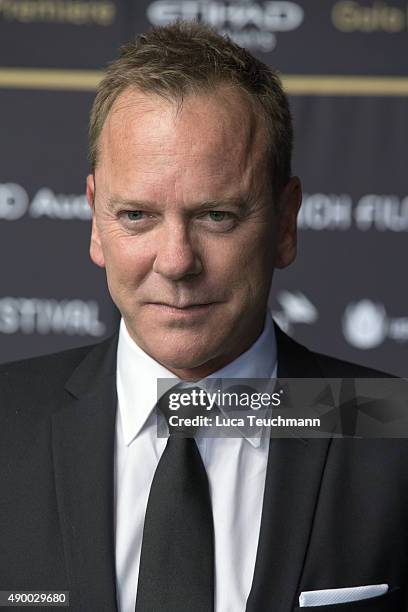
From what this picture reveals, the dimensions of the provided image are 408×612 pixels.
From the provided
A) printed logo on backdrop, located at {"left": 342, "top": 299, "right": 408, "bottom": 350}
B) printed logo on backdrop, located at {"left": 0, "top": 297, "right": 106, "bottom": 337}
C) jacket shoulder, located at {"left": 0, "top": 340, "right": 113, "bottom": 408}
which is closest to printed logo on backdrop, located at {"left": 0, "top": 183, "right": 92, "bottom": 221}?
printed logo on backdrop, located at {"left": 0, "top": 297, "right": 106, "bottom": 337}

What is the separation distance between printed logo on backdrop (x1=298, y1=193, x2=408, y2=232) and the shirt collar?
1.31 metres

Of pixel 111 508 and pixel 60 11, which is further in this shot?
pixel 60 11

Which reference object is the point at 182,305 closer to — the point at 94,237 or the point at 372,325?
the point at 94,237

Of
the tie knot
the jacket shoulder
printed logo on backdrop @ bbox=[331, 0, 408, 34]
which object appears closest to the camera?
the tie knot

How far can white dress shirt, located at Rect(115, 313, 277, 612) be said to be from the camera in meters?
1.50

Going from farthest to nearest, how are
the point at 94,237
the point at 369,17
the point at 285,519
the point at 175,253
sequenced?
1. the point at 369,17
2. the point at 94,237
3. the point at 285,519
4. the point at 175,253

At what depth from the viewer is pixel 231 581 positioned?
1502mm

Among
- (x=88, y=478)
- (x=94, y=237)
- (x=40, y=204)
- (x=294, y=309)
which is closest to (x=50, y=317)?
(x=40, y=204)

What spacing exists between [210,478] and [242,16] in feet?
5.55

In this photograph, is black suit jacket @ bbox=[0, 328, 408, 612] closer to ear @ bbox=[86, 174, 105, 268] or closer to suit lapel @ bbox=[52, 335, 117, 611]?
suit lapel @ bbox=[52, 335, 117, 611]

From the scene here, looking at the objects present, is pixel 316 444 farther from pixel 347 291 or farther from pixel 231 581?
pixel 347 291

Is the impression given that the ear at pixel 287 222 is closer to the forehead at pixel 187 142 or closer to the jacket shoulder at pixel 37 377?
the forehead at pixel 187 142

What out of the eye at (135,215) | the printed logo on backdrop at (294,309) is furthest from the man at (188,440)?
the printed logo on backdrop at (294,309)

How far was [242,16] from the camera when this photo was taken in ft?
9.59
